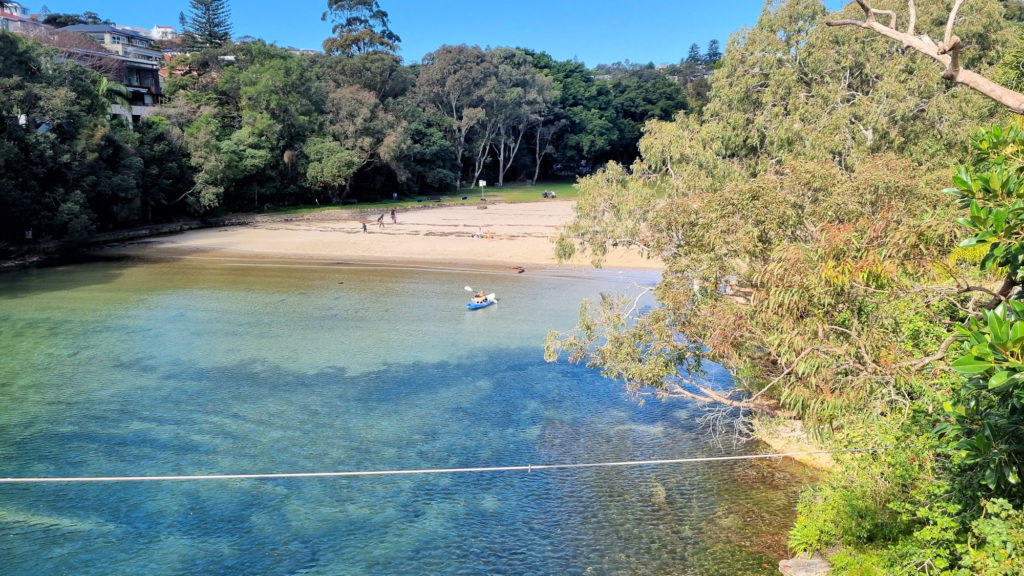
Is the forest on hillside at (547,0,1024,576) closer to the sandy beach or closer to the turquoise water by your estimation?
the turquoise water

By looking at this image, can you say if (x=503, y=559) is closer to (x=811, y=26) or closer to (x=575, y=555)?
(x=575, y=555)

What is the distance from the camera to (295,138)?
206 ft

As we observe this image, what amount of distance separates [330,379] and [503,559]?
12.1 meters

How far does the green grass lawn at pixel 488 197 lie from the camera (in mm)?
64562

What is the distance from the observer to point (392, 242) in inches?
1970

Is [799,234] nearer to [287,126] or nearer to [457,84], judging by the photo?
[287,126]

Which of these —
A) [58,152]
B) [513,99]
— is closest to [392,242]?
[58,152]

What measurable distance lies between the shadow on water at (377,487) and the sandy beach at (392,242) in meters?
22.1

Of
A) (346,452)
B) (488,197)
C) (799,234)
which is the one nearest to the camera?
(799,234)

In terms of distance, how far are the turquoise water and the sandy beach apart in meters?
13.5

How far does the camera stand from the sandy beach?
45.4 m

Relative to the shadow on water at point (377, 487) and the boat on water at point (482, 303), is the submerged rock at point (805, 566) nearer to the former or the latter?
the shadow on water at point (377, 487)

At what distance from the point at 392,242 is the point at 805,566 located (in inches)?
1619

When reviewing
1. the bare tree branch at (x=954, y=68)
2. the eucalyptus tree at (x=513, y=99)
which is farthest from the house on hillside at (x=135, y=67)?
the bare tree branch at (x=954, y=68)
